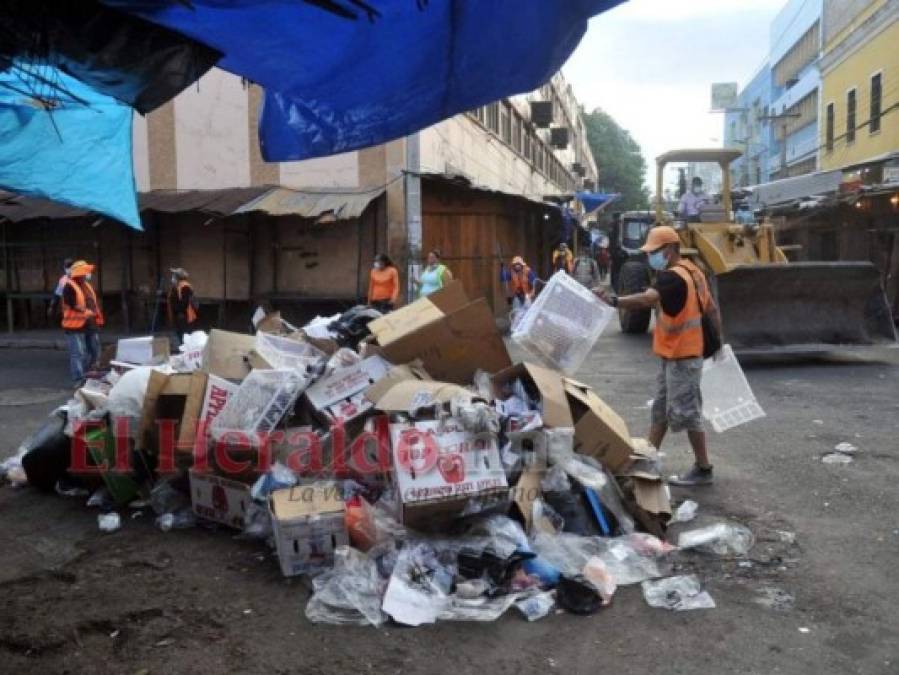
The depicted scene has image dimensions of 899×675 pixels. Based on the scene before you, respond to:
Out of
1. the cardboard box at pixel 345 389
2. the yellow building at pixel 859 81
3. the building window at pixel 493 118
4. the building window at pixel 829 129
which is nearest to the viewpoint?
the cardboard box at pixel 345 389

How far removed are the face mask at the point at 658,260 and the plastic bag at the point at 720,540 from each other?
1.81m

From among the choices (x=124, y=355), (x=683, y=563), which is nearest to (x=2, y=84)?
(x=124, y=355)

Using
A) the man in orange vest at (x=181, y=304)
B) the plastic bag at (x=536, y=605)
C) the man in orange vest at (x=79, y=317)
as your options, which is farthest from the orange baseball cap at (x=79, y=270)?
the plastic bag at (x=536, y=605)

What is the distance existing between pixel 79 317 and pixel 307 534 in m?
6.91

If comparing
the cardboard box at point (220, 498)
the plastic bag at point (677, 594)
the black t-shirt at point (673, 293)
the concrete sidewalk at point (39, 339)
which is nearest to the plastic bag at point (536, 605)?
the plastic bag at point (677, 594)

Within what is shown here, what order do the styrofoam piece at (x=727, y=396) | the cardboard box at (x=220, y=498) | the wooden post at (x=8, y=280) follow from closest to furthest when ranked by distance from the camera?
the cardboard box at (x=220, y=498)
the styrofoam piece at (x=727, y=396)
the wooden post at (x=8, y=280)

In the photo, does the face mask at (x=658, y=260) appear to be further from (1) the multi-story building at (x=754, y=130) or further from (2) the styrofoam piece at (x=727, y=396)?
(1) the multi-story building at (x=754, y=130)

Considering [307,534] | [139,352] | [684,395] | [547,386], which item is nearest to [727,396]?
[684,395]

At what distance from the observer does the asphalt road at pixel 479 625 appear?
9.97ft

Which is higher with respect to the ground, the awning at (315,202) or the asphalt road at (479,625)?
the awning at (315,202)

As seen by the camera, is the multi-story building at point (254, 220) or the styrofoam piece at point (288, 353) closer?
the styrofoam piece at point (288, 353)

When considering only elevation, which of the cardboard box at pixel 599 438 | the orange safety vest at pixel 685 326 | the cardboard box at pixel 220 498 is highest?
the orange safety vest at pixel 685 326

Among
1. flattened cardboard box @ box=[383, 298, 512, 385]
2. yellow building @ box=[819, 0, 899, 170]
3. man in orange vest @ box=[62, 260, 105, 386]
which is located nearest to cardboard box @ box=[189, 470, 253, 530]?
flattened cardboard box @ box=[383, 298, 512, 385]

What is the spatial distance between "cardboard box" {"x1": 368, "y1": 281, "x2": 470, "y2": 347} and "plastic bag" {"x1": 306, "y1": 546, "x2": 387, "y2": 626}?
5.15 feet
